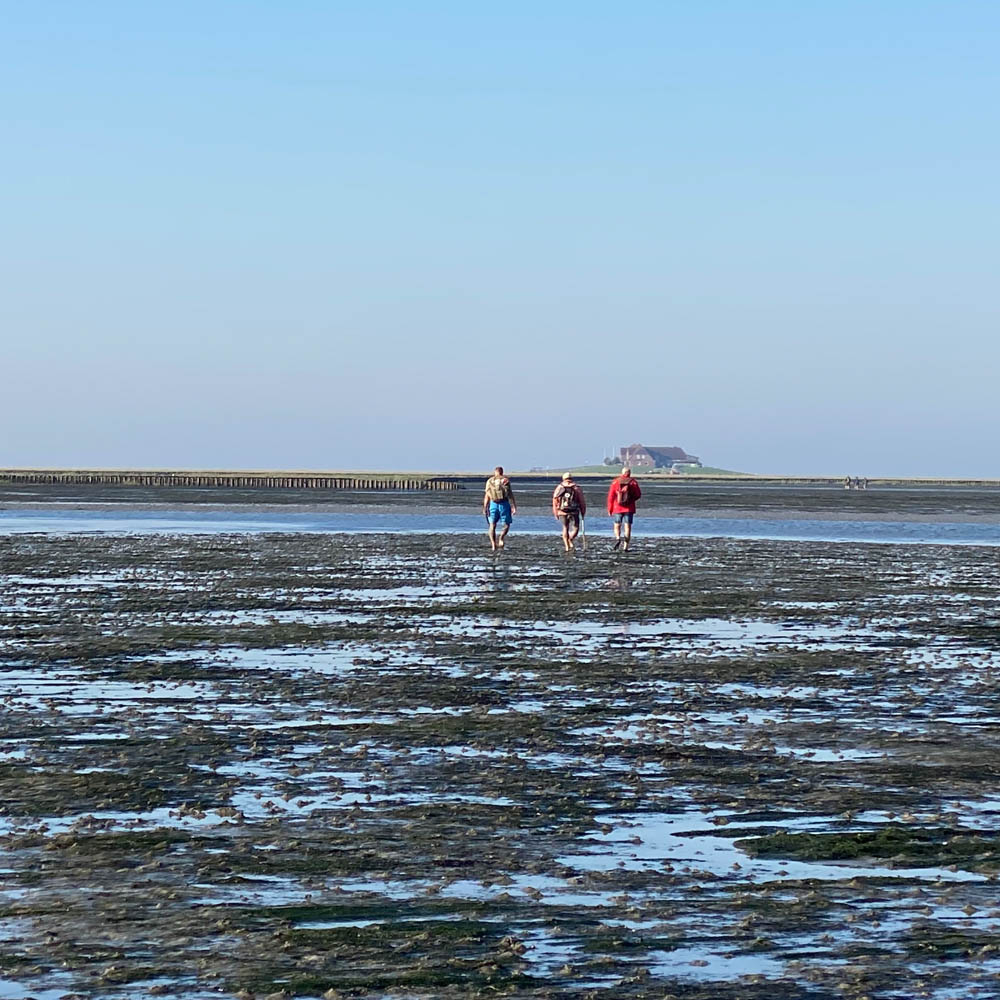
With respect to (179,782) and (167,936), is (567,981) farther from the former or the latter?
(179,782)

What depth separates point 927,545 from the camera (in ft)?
173

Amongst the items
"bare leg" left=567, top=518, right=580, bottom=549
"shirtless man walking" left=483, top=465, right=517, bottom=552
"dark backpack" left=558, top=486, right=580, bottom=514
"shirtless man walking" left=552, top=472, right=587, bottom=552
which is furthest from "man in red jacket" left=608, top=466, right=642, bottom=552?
"shirtless man walking" left=483, top=465, right=517, bottom=552

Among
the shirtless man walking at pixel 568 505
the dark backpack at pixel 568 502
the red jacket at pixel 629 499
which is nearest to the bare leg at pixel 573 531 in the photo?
the shirtless man walking at pixel 568 505

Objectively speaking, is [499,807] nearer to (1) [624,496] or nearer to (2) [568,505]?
(1) [624,496]

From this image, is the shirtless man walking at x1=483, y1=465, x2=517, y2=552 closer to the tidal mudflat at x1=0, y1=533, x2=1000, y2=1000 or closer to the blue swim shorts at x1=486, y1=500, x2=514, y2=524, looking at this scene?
the blue swim shorts at x1=486, y1=500, x2=514, y2=524

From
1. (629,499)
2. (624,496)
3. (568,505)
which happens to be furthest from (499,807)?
(568,505)

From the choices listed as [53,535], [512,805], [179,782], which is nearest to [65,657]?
[179,782]

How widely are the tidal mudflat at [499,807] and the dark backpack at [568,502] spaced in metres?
17.5

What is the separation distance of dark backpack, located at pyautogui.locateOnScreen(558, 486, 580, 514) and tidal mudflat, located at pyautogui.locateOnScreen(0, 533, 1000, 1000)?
17.5 meters

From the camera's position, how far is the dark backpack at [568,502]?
42.5 metres

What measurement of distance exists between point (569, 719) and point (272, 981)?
26.3ft

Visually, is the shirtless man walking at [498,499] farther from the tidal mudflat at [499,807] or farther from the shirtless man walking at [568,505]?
the tidal mudflat at [499,807]

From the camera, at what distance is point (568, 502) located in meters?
42.6

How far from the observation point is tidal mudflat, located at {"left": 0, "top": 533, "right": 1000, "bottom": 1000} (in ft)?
24.7
